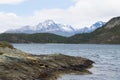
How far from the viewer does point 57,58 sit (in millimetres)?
61688

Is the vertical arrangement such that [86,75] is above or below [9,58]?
below

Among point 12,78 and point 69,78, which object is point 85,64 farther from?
point 12,78

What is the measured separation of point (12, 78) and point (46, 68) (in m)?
13.4

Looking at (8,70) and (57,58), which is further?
(57,58)

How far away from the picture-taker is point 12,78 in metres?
37.3

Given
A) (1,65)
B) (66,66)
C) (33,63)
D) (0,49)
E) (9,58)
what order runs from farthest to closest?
(66,66)
(0,49)
(33,63)
(9,58)
(1,65)

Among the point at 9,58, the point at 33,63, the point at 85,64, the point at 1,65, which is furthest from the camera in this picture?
the point at 85,64

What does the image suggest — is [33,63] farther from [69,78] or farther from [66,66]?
[66,66]

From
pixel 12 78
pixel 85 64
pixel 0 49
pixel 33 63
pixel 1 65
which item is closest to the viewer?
pixel 12 78

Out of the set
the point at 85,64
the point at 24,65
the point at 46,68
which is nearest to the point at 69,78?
the point at 46,68

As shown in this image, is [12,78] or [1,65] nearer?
[12,78]

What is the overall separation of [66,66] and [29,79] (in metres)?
20.3

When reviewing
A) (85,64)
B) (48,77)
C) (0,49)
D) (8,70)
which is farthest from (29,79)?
(85,64)

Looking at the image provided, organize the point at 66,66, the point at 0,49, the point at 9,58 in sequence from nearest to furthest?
the point at 9,58 < the point at 0,49 < the point at 66,66
